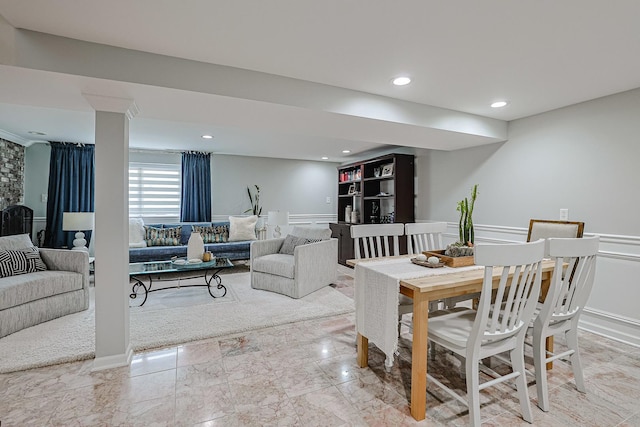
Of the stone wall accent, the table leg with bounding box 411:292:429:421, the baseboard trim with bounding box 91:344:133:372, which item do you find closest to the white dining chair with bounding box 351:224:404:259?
the table leg with bounding box 411:292:429:421

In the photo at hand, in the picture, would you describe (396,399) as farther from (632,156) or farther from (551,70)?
(632,156)

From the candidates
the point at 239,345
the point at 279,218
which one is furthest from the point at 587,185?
the point at 279,218

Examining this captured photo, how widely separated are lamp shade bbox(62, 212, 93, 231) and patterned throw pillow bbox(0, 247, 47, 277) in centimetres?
117

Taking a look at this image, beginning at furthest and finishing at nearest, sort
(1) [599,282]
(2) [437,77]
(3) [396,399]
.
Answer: (1) [599,282] < (2) [437,77] < (3) [396,399]

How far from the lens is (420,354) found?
1.68 m

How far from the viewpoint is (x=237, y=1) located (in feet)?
5.00

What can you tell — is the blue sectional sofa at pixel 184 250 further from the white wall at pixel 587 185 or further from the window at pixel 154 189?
the white wall at pixel 587 185

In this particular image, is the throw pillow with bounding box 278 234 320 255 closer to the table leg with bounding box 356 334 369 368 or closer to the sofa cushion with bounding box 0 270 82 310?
the table leg with bounding box 356 334 369 368

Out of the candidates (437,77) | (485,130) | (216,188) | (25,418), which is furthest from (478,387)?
(216,188)

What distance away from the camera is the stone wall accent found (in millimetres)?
4316

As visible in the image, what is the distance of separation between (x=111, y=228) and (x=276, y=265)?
199 cm

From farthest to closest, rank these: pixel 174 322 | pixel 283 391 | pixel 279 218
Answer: pixel 279 218
pixel 174 322
pixel 283 391

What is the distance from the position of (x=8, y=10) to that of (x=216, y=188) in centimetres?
452

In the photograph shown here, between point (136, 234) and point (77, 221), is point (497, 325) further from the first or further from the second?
point (77, 221)
